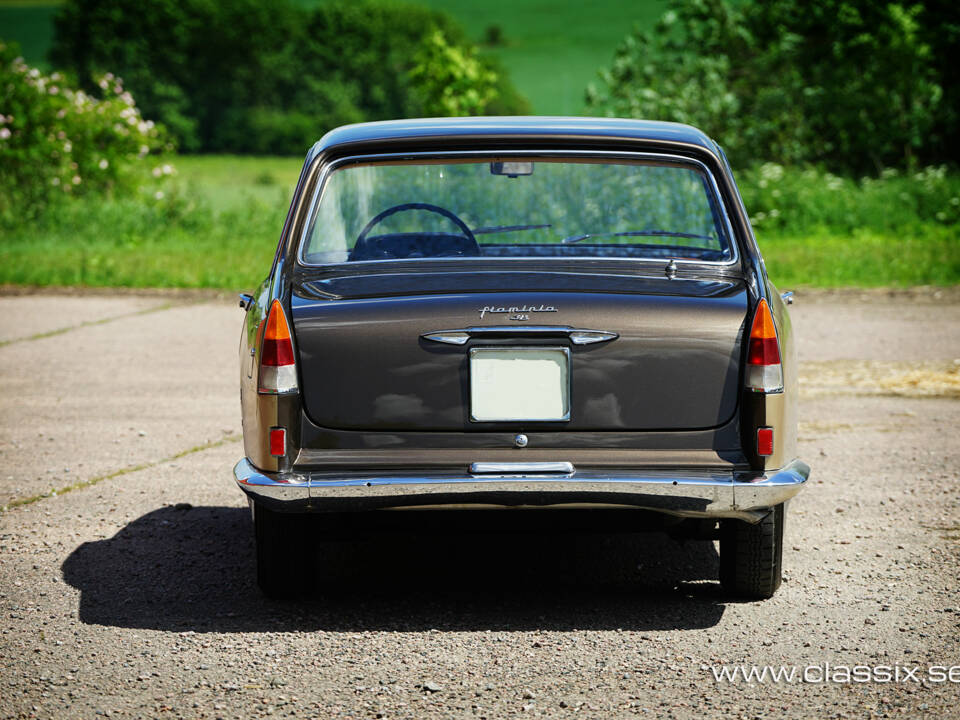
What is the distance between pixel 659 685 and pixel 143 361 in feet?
24.5

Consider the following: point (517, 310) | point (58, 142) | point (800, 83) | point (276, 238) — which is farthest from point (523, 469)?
point (800, 83)

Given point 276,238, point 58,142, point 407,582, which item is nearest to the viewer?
point 407,582

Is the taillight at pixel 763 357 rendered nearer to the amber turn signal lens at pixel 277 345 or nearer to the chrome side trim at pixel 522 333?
the chrome side trim at pixel 522 333

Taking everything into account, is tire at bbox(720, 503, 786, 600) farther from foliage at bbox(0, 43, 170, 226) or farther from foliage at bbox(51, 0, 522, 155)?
foliage at bbox(51, 0, 522, 155)

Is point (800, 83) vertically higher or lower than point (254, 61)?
higher

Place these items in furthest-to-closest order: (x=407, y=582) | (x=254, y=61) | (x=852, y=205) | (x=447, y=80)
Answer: (x=254, y=61)
(x=447, y=80)
(x=852, y=205)
(x=407, y=582)

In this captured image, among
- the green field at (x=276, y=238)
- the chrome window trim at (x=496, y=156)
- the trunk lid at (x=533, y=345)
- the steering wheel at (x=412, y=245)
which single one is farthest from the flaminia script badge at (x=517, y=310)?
the green field at (x=276, y=238)

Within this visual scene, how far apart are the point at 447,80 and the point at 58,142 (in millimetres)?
6397

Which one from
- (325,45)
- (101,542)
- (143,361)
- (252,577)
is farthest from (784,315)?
(325,45)

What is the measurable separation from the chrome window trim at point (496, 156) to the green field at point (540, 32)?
206 feet

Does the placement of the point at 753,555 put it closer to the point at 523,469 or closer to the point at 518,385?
the point at 523,469

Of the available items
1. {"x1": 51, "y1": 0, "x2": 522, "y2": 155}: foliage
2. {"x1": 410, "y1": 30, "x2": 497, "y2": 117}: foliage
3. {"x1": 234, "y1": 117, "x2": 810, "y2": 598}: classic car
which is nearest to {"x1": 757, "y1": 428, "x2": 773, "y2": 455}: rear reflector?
{"x1": 234, "y1": 117, "x2": 810, "y2": 598}: classic car

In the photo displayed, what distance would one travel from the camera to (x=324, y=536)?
14.9 ft

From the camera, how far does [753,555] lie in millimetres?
4629
